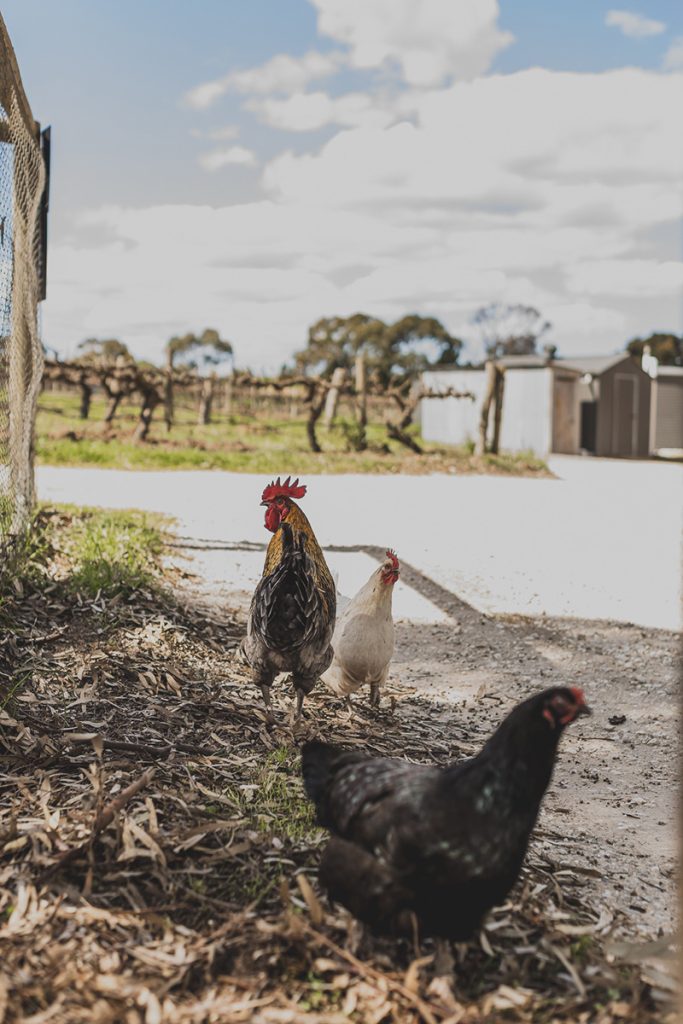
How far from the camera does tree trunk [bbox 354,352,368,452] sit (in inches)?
803

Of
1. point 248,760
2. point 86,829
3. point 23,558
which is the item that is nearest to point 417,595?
point 23,558

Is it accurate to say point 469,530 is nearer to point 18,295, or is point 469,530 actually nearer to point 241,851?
point 18,295

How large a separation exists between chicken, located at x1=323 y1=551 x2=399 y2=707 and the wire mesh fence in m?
2.24

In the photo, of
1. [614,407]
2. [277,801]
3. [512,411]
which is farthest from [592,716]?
[614,407]

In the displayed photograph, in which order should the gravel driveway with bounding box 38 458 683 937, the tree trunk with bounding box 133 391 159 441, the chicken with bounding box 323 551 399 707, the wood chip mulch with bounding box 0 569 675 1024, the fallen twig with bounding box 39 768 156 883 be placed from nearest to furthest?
the wood chip mulch with bounding box 0 569 675 1024
the fallen twig with bounding box 39 768 156 883
the gravel driveway with bounding box 38 458 683 937
the chicken with bounding box 323 551 399 707
the tree trunk with bounding box 133 391 159 441

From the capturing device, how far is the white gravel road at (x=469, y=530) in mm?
7438

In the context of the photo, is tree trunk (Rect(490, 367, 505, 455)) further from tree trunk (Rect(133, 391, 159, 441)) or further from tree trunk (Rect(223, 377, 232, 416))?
tree trunk (Rect(223, 377, 232, 416))

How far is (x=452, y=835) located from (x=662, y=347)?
211 feet

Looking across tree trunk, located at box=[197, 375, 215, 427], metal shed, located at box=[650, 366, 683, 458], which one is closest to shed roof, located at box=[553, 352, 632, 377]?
metal shed, located at box=[650, 366, 683, 458]

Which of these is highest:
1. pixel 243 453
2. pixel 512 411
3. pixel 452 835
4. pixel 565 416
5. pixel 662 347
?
pixel 662 347

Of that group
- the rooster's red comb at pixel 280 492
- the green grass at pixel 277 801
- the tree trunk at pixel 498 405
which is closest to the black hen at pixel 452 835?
the green grass at pixel 277 801

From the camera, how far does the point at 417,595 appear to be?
7.32m

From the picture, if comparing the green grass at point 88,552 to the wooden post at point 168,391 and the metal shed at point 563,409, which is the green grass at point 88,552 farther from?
the metal shed at point 563,409

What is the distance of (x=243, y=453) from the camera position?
1853 cm
